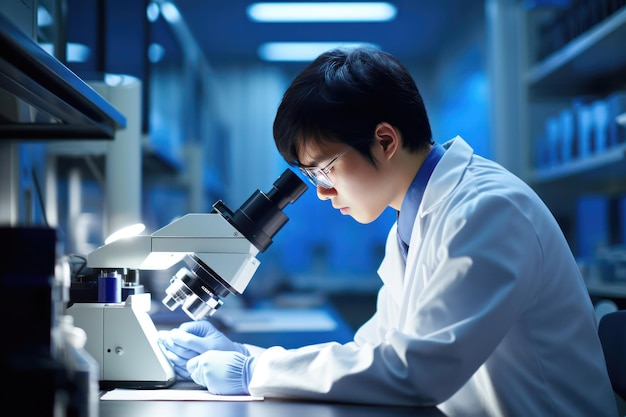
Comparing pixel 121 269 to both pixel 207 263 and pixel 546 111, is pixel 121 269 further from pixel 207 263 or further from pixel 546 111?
pixel 546 111

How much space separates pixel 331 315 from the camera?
3012 mm

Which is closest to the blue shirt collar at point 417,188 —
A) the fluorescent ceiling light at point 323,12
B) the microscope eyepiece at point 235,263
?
the microscope eyepiece at point 235,263

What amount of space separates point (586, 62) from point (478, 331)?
7.15 feet

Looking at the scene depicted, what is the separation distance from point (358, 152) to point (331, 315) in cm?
192

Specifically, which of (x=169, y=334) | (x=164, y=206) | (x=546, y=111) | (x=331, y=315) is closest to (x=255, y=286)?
(x=164, y=206)

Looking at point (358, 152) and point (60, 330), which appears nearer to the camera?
point (60, 330)

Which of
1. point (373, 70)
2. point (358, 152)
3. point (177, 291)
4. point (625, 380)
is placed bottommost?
point (625, 380)

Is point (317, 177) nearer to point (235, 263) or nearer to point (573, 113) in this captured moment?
point (235, 263)

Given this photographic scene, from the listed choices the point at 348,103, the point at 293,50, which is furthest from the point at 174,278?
the point at 293,50

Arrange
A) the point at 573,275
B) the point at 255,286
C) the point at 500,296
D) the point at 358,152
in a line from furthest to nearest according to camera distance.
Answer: the point at 255,286
the point at 358,152
the point at 573,275
the point at 500,296

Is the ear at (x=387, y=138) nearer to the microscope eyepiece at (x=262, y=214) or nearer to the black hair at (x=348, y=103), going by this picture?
the black hair at (x=348, y=103)

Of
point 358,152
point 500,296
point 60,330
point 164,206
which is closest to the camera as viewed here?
point 60,330

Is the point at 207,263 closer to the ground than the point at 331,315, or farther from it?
farther from it

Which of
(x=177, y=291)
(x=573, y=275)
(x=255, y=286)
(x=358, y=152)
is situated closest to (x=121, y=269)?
(x=177, y=291)
